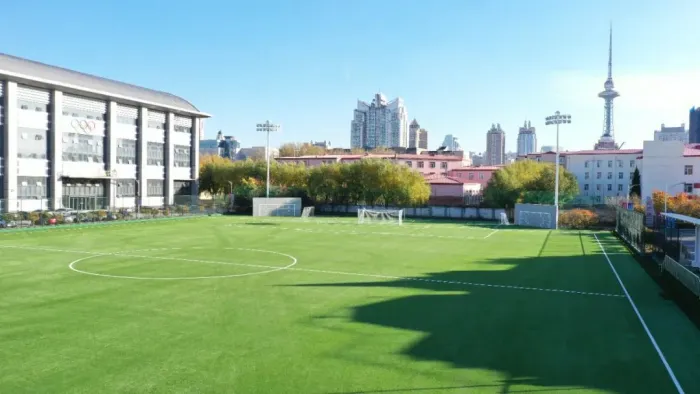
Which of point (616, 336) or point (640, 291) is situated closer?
point (616, 336)

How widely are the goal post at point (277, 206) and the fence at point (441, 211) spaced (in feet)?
22.1

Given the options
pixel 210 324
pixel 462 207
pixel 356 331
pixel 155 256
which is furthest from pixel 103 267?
pixel 462 207

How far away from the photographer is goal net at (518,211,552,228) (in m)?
51.1

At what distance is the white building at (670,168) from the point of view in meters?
74.6

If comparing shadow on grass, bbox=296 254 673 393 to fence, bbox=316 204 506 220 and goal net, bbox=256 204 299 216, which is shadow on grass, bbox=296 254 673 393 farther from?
goal net, bbox=256 204 299 216

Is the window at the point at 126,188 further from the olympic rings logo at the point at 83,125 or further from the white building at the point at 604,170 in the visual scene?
the white building at the point at 604,170

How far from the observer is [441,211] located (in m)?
67.8

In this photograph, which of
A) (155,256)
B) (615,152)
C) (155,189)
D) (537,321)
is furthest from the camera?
(615,152)

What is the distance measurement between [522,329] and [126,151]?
2250 inches

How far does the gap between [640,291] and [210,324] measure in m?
15.4

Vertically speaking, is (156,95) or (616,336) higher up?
(156,95)

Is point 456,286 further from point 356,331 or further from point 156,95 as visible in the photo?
point 156,95

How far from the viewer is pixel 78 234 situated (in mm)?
37812

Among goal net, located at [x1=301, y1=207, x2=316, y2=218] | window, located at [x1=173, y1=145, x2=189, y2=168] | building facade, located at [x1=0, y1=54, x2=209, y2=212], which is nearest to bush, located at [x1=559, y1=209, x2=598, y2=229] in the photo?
goal net, located at [x1=301, y1=207, x2=316, y2=218]
